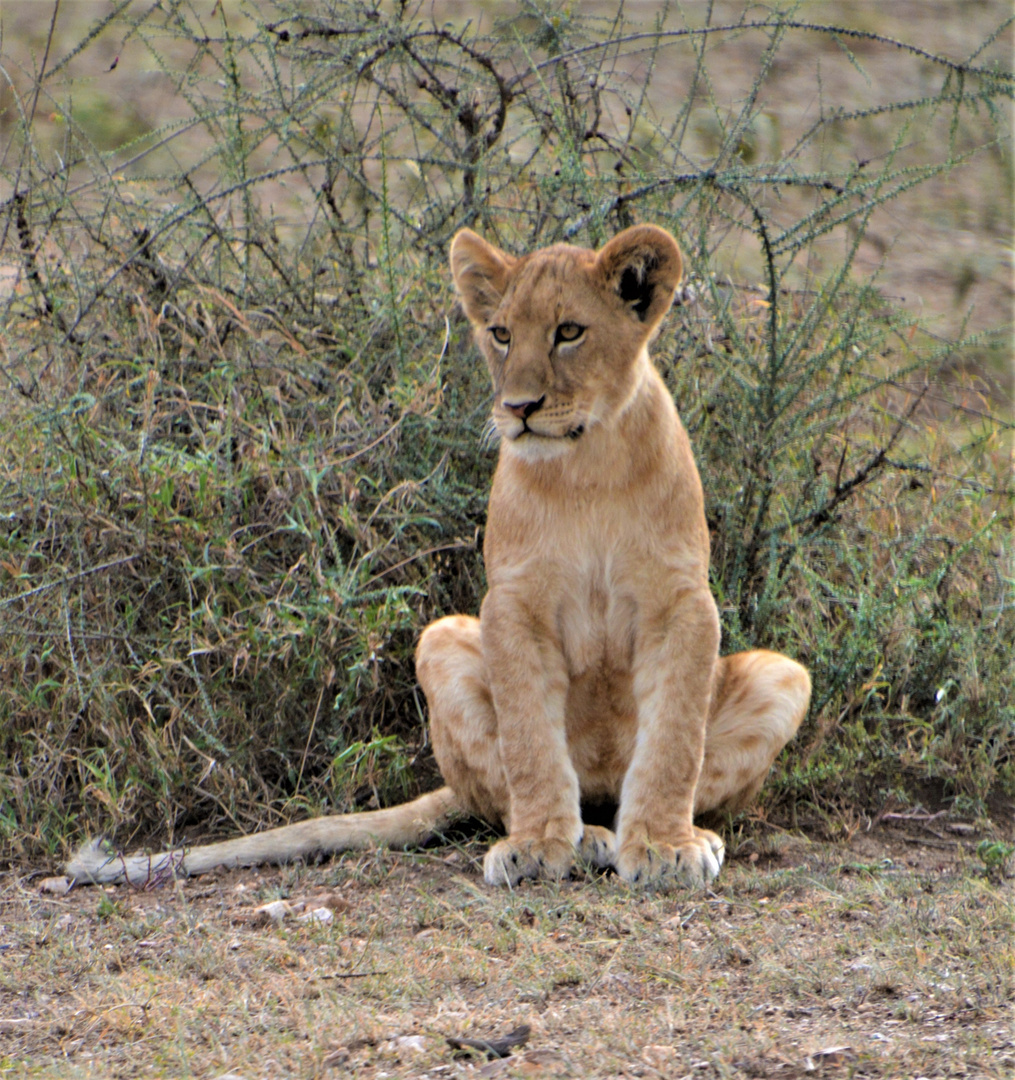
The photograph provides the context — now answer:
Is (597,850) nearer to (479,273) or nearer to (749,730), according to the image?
(749,730)

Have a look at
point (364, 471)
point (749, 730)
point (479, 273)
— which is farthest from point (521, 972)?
point (364, 471)

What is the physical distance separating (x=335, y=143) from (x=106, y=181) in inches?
39.5

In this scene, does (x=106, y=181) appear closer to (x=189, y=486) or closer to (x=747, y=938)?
(x=189, y=486)

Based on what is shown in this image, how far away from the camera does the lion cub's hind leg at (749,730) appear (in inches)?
162

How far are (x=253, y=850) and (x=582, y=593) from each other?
1.20 meters

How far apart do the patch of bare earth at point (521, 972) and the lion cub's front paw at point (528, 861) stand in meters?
0.06

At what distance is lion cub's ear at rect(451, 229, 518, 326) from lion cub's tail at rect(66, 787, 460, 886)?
1524mm

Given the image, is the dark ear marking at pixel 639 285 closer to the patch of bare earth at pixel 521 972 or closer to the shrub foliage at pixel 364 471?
the shrub foliage at pixel 364 471

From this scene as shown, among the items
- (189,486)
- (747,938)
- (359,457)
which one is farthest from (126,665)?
(747,938)

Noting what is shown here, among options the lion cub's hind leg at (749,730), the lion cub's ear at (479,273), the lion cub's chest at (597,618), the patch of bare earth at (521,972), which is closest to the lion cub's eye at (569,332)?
the lion cub's ear at (479,273)

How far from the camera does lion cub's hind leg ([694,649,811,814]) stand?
4.11m

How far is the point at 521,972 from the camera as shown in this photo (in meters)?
3.03

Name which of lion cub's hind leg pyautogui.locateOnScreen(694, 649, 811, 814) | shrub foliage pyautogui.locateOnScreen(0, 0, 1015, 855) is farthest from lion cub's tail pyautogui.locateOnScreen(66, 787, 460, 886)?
lion cub's hind leg pyautogui.locateOnScreen(694, 649, 811, 814)

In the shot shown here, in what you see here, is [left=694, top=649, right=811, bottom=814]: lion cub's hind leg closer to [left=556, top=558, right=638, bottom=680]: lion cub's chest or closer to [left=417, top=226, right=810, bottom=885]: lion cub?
[left=417, top=226, right=810, bottom=885]: lion cub
